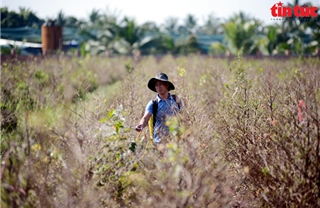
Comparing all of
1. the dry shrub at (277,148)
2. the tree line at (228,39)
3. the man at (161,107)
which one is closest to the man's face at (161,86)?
the man at (161,107)

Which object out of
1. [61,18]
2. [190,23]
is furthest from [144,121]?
[190,23]

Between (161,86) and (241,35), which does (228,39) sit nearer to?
(241,35)

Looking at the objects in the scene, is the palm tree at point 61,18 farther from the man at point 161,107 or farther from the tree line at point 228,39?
the man at point 161,107

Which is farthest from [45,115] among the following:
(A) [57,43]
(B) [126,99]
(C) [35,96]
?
(A) [57,43]

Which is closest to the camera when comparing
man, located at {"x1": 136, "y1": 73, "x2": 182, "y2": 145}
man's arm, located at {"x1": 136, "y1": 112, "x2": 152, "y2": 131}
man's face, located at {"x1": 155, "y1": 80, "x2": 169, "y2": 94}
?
man's arm, located at {"x1": 136, "y1": 112, "x2": 152, "y2": 131}

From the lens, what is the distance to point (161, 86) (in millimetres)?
4922

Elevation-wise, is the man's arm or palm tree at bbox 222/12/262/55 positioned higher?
palm tree at bbox 222/12/262/55

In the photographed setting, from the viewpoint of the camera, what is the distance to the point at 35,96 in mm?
8070

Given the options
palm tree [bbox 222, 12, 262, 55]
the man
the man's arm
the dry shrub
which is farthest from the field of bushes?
palm tree [bbox 222, 12, 262, 55]

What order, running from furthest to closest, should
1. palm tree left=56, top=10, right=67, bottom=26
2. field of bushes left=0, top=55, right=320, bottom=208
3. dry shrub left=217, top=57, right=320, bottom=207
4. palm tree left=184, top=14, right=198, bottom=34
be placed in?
palm tree left=184, top=14, right=198, bottom=34
palm tree left=56, top=10, right=67, bottom=26
dry shrub left=217, top=57, right=320, bottom=207
field of bushes left=0, top=55, right=320, bottom=208

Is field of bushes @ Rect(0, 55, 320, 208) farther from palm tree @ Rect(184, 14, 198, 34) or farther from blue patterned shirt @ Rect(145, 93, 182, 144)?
palm tree @ Rect(184, 14, 198, 34)

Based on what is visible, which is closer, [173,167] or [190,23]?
[173,167]

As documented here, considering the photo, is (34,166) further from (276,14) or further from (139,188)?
(276,14)

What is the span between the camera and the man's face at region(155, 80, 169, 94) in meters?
4.88
